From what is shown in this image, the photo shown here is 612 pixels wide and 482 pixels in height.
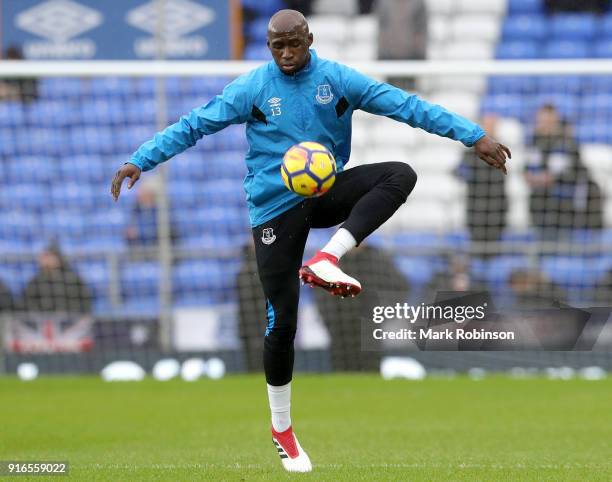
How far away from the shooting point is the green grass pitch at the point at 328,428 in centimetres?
706

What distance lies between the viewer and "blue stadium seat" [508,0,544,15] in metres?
19.3

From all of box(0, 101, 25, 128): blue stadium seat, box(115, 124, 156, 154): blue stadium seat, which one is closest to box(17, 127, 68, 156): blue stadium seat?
box(0, 101, 25, 128): blue stadium seat

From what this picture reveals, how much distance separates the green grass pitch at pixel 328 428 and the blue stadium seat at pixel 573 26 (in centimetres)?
695

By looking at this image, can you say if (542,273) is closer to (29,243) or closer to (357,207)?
(29,243)

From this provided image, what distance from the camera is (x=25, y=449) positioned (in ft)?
27.8

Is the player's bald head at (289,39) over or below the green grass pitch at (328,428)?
over

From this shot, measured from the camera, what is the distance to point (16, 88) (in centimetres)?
1669

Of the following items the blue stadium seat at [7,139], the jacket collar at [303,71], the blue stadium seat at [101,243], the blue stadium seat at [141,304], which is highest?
the jacket collar at [303,71]

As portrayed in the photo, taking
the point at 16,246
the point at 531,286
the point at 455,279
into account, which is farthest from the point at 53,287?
the point at 531,286

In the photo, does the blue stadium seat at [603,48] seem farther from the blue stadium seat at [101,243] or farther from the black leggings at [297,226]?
the black leggings at [297,226]

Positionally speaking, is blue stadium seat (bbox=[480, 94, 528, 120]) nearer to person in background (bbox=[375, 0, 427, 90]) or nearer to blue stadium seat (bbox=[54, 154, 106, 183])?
person in background (bbox=[375, 0, 427, 90])

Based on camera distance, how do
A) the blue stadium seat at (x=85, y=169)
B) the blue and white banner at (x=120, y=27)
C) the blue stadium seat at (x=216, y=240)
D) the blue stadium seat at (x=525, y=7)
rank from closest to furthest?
the blue and white banner at (x=120, y=27), the blue stadium seat at (x=216, y=240), the blue stadium seat at (x=85, y=169), the blue stadium seat at (x=525, y=7)

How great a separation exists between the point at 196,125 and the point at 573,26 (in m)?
13.2

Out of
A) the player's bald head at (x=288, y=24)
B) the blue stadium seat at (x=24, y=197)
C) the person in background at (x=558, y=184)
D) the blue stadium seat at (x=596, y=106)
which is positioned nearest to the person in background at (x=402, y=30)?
the person in background at (x=558, y=184)
